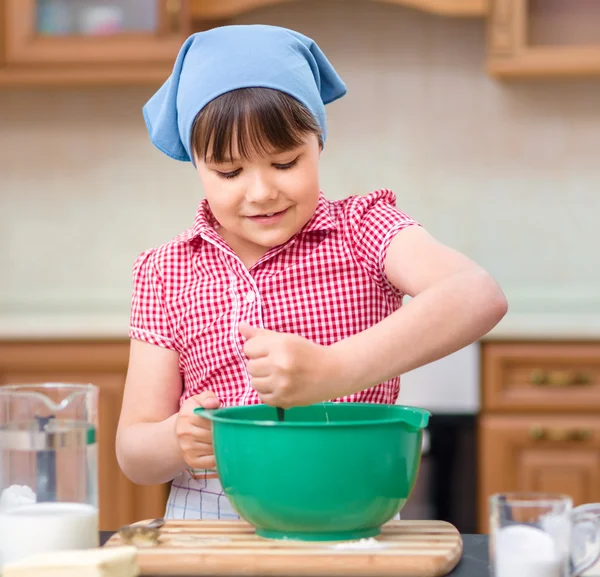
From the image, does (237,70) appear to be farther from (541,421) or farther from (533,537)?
(541,421)

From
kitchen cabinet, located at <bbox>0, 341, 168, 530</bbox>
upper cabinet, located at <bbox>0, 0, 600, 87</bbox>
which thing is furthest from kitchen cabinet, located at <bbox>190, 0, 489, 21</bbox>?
kitchen cabinet, located at <bbox>0, 341, 168, 530</bbox>

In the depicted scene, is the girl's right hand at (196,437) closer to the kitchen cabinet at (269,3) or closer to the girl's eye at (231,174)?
the girl's eye at (231,174)

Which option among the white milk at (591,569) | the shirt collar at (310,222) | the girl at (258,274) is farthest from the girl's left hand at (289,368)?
the shirt collar at (310,222)

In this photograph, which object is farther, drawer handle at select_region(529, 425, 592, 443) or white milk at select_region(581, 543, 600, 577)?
drawer handle at select_region(529, 425, 592, 443)

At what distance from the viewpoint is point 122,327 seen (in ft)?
7.73

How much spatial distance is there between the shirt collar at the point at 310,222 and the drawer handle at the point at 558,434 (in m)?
1.22

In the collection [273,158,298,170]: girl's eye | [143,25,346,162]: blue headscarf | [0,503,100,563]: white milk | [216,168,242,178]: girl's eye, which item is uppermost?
[143,25,346,162]: blue headscarf

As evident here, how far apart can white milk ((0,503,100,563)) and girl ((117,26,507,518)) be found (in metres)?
0.19

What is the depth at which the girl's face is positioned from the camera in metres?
1.06

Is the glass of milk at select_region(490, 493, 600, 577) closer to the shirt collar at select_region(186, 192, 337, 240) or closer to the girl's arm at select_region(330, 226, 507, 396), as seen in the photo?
the girl's arm at select_region(330, 226, 507, 396)

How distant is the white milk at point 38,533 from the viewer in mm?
775

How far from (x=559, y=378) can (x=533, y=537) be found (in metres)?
1.61

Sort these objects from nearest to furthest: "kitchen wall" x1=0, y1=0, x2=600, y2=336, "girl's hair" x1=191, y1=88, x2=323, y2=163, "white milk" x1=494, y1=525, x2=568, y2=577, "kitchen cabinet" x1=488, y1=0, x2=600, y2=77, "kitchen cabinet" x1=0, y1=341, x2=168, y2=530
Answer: "white milk" x1=494, y1=525, x2=568, y2=577 < "girl's hair" x1=191, y1=88, x2=323, y2=163 < "kitchen cabinet" x1=0, y1=341, x2=168, y2=530 < "kitchen cabinet" x1=488, y1=0, x2=600, y2=77 < "kitchen wall" x1=0, y1=0, x2=600, y2=336

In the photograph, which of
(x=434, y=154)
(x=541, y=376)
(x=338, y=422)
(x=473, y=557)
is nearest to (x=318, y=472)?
(x=338, y=422)
